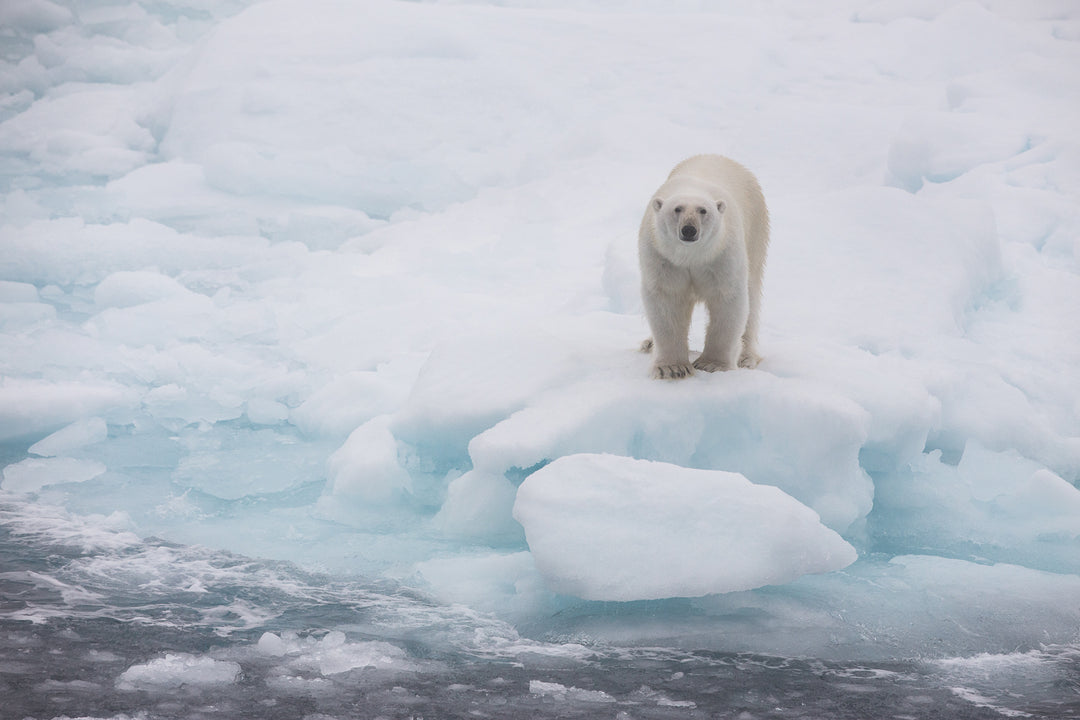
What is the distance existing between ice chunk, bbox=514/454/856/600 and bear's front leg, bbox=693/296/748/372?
0.82 metres

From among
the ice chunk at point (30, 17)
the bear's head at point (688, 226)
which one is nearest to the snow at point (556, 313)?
the bear's head at point (688, 226)

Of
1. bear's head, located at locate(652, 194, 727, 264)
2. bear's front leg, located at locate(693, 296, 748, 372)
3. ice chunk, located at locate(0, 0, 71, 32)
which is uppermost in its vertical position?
ice chunk, located at locate(0, 0, 71, 32)

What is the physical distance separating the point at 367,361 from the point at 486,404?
1.96m

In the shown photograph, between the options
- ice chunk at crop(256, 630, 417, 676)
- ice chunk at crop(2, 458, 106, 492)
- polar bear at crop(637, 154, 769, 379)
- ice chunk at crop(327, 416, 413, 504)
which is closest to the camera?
ice chunk at crop(256, 630, 417, 676)

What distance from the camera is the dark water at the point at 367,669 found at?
2453 mm

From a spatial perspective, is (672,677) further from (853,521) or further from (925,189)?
(925,189)

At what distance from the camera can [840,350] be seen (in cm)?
446

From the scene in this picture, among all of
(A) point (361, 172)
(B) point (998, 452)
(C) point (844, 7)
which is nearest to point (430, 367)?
(B) point (998, 452)

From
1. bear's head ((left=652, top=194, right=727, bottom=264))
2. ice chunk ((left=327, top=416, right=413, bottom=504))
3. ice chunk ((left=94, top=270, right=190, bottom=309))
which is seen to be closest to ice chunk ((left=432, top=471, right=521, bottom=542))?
ice chunk ((left=327, top=416, right=413, bottom=504))

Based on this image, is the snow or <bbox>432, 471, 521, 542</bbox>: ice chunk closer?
the snow

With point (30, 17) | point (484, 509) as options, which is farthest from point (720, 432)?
point (30, 17)

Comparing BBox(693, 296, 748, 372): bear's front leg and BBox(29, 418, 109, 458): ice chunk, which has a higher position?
BBox(693, 296, 748, 372): bear's front leg

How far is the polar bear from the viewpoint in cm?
360

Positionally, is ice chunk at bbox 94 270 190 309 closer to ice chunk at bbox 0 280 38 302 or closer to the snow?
the snow
